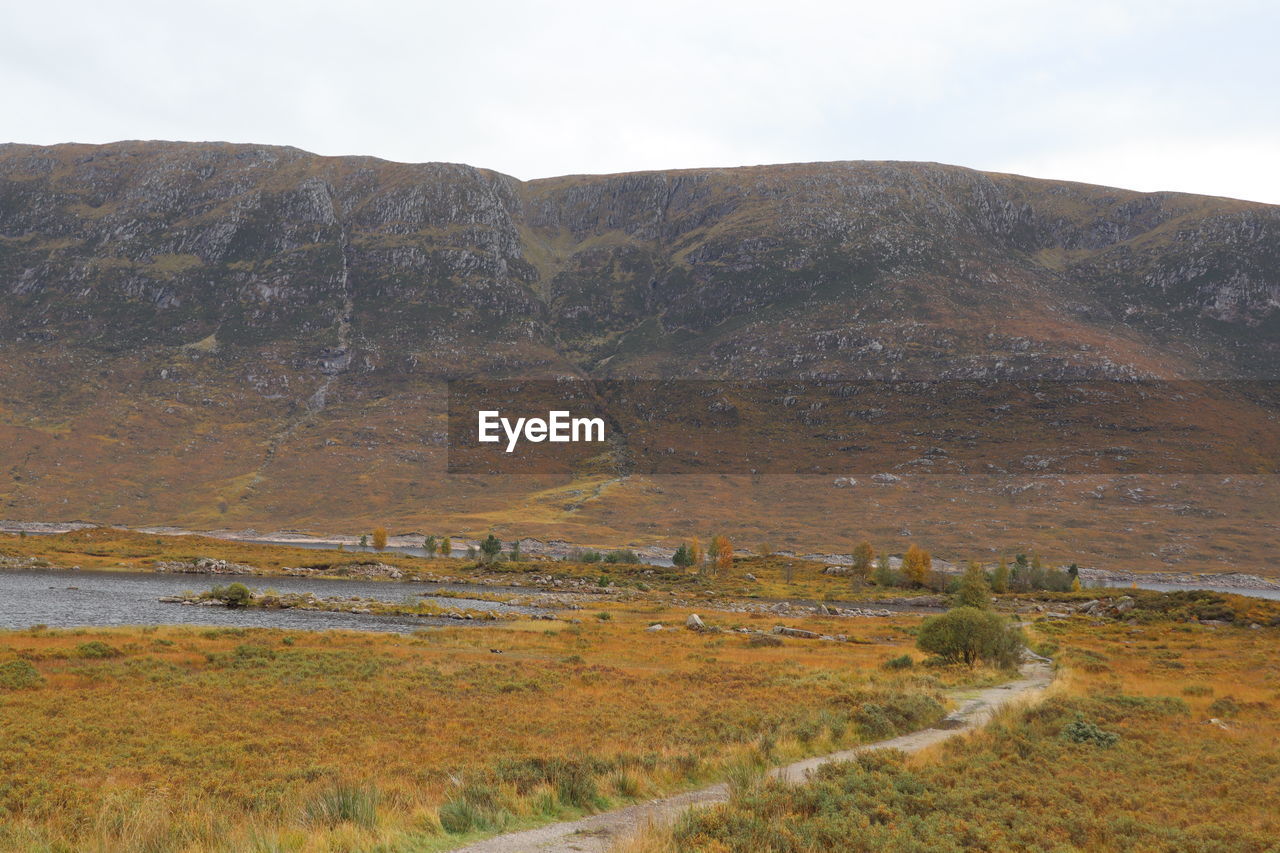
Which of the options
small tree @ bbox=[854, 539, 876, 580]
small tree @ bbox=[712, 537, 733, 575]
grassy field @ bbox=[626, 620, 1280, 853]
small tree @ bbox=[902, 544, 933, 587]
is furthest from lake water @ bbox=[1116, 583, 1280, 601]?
grassy field @ bbox=[626, 620, 1280, 853]

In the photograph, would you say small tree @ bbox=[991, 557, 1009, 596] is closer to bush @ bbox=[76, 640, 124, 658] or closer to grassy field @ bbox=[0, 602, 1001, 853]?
grassy field @ bbox=[0, 602, 1001, 853]

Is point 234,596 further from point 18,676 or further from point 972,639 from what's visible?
point 972,639

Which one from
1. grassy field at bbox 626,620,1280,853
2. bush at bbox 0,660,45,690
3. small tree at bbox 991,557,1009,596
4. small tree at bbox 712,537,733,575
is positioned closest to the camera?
grassy field at bbox 626,620,1280,853

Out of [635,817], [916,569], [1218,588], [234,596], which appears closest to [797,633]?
[635,817]

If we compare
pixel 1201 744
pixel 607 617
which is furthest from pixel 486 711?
pixel 607 617

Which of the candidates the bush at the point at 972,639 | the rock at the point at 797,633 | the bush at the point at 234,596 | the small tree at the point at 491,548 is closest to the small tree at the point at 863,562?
the rock at the point at 797,633
